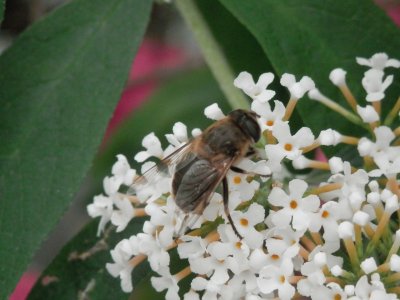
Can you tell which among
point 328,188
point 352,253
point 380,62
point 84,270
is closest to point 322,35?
point 380,62

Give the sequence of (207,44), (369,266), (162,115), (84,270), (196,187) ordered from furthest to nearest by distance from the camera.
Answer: (162,115)
(207,44)
(84,270)
(196,187)
(369,266)

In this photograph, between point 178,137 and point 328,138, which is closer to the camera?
point 328,138

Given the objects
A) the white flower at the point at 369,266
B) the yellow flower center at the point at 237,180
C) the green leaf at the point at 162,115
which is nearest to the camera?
the white flower at the point at 369,266

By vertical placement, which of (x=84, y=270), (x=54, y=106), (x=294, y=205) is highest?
(x=54, y=106)

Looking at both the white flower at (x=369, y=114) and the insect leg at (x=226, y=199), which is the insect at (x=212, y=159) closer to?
the insect leg at (x=226, y=199)

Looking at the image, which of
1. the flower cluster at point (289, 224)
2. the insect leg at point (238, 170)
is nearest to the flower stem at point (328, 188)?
the flower cluster at point (289, 224)

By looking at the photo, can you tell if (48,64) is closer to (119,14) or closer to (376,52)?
(119,14)

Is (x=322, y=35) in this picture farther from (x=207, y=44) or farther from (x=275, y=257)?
(x=275, y=257)
